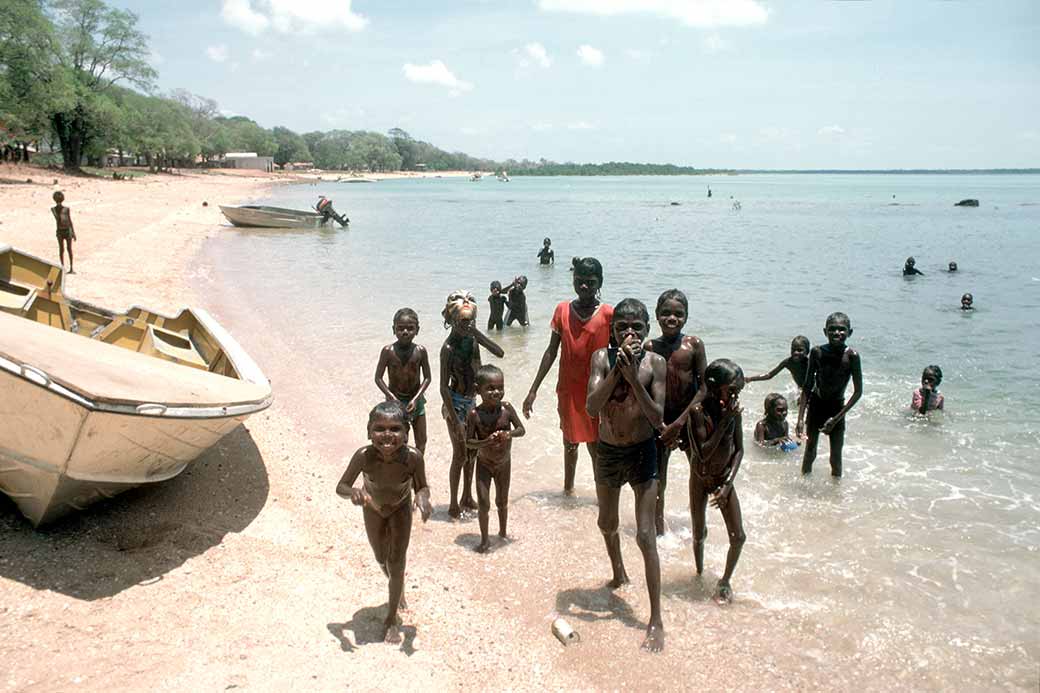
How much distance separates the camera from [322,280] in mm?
19312

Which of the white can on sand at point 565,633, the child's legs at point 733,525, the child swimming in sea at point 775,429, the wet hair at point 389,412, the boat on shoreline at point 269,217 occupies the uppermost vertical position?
the boat on shoreline at point 269,217

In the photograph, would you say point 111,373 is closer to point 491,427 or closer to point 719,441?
point 491,427

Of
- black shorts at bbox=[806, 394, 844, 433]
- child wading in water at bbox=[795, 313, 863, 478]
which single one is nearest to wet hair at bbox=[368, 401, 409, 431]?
child wading in water at bbox=[795, 313, 863, 478]

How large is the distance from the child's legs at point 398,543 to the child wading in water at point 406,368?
169 cm

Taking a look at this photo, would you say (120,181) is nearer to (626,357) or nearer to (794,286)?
(794,286)

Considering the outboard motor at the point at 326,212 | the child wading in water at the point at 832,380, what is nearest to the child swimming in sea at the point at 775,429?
the child wading in water at the point at 832,380

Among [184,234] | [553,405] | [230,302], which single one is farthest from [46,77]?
[553,405]

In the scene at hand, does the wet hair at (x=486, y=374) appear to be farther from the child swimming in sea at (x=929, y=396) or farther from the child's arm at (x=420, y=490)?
the child swimming in sea at (x=929, y=396)

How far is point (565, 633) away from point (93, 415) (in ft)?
9.61

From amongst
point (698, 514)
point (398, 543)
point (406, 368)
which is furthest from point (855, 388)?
point (398, 543)

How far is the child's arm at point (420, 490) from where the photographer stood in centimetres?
378

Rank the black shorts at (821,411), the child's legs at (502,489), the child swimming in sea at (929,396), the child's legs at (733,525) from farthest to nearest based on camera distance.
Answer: the child swimming in sea at (929,396)
the black shorts at (821,411)
the child's legs at (502,489)
the child's legs at (733,525)

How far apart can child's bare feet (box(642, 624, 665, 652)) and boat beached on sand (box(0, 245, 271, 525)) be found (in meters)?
3.02

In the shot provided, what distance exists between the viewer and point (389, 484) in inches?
150
